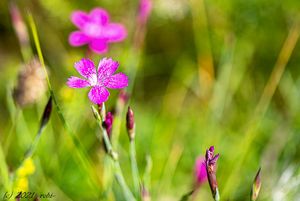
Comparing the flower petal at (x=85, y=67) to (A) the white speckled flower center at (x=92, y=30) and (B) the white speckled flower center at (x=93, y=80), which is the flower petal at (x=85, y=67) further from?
(A) the white speckled flower center at (x=92, y=30)

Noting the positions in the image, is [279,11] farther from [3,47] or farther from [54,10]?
[3,47]

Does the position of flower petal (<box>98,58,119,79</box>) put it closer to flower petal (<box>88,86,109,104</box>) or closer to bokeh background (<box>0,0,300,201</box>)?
flower petal (<box>88,86,109,104</box>)

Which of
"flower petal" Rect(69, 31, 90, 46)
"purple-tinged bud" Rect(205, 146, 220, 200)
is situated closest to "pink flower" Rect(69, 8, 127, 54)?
"flower petal" Rect(69, 31, 90, 46)

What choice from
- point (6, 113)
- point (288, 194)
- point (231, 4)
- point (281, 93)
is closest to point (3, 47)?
point (6, 113)

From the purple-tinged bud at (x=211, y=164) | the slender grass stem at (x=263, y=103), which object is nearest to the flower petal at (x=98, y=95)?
the purple-tinged bud at (x=211, y=164)

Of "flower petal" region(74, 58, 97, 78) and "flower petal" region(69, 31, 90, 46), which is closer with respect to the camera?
"flower petal" region(74, 58, 97, 78)

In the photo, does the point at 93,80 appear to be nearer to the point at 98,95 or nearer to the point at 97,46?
the point at 98,95
